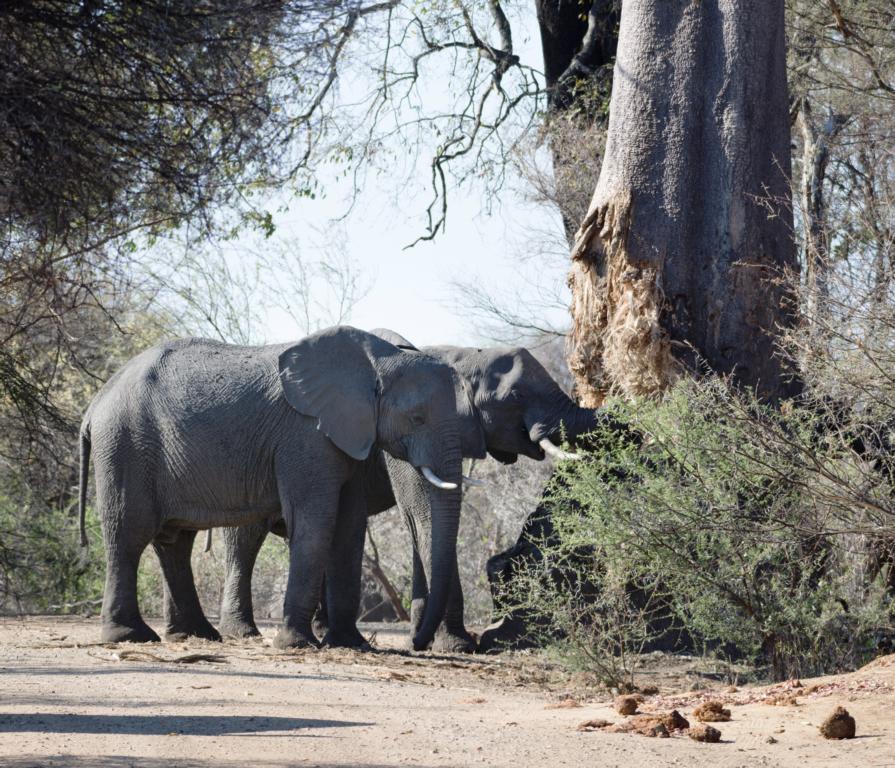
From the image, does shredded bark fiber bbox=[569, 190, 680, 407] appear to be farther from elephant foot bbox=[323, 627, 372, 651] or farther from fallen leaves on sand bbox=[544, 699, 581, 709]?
fallen leaves on sand bbox=[544, 699, 581, 709]

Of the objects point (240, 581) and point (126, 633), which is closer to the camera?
point (126, 633)

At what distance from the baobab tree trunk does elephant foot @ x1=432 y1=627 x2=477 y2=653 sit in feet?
8.41

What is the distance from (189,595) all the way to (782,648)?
16.3ft

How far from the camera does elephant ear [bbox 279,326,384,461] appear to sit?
10.8m

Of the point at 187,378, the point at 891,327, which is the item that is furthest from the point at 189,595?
the point at 891,327

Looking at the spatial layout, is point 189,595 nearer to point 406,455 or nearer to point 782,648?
point 406,455

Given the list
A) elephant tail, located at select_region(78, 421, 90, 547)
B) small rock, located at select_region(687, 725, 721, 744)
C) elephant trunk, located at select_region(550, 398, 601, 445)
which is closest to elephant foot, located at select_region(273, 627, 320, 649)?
elephant tail, located at select_region(78, 421, 90, 547)

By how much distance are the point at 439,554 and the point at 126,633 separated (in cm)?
252

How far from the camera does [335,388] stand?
35.9 feet

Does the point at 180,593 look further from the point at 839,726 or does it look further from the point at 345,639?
the point at 839,726

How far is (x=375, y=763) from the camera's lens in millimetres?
5836

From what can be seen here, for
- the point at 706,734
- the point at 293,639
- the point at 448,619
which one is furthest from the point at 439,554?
the point at 706,734

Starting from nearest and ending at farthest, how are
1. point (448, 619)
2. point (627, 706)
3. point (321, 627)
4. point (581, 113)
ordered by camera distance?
point (627, 706), point (448, 619), point (321, 627), point (581, 113)

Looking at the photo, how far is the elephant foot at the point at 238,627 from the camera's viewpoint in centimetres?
1232
